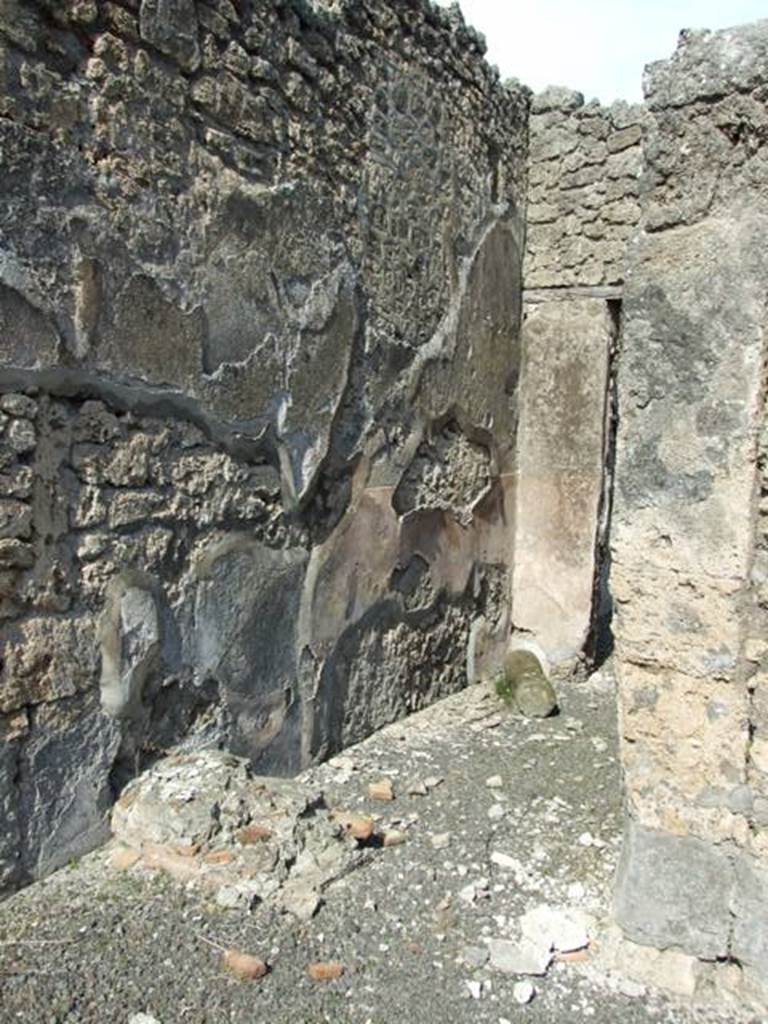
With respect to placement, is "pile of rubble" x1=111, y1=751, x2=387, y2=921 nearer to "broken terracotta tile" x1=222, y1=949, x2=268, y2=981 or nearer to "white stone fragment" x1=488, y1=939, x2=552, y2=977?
"broken terracotta tile" x1=222, y1=949, x2=268, y2=981

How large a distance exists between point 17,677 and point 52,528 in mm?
388

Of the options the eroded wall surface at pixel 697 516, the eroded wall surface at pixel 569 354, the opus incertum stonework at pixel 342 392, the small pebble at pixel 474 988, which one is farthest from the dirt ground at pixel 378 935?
the eroded wall surface at pixel 569 354

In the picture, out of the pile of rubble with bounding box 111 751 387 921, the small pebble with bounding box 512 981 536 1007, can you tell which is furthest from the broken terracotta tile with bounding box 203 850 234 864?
the small pebble with bounding box 512 981 536 1007

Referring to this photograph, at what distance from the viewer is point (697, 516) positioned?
2.10 meters

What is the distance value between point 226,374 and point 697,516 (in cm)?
148

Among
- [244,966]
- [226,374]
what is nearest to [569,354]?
[226,374]

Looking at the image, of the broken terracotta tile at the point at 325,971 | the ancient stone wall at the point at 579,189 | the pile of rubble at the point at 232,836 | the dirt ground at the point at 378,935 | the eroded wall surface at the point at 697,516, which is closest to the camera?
the eroded wall surface at the point at 697,516

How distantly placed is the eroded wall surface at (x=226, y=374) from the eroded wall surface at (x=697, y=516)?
1.28m

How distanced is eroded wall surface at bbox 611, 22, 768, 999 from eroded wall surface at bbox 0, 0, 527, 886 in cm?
128

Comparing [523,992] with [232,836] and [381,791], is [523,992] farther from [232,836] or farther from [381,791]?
[381,791]

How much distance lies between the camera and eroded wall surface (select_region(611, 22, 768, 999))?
6.57ft

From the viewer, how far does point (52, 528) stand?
2.46 m

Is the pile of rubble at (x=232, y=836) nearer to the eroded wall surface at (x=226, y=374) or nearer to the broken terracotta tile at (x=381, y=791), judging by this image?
the eroded wall surface at (x=226, y=374)

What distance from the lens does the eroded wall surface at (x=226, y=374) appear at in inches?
94.0
